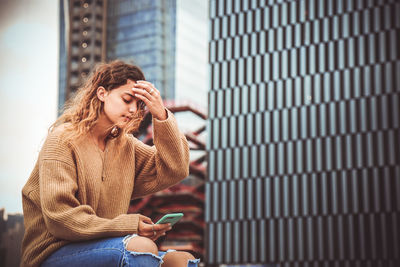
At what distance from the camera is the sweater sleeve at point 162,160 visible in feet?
6.50

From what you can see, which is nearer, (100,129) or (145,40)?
(100,129)

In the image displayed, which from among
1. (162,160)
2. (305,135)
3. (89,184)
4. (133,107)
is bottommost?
(89,184)

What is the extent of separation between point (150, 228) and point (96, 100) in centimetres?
54

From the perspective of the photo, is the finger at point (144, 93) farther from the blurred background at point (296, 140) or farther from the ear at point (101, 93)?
the blurred background at point (296, 140)

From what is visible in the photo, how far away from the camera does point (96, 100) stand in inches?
78.5

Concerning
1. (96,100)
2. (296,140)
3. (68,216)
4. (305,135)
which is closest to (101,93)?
(96,100)

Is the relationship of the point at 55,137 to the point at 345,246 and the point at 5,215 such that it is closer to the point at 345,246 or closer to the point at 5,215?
the point at 5,215

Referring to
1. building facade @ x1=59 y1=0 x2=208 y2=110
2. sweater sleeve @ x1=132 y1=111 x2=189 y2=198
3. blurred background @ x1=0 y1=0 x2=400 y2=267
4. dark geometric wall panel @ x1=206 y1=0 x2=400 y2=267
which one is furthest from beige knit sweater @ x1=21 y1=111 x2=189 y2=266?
building facade @ x1=59 y1=0 x2=208 y2=110

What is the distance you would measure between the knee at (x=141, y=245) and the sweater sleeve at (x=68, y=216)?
5cm

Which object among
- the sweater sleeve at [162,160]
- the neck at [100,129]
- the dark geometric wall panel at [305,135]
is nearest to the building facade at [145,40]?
the dark geometric wall panel at [305,135]

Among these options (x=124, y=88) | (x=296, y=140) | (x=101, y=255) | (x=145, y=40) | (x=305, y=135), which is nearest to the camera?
(x=101, y=255)

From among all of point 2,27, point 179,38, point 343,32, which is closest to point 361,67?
point 343,32

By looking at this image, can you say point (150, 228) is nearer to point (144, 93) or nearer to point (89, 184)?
point (89, 184)

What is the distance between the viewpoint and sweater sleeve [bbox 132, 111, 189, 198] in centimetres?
198
